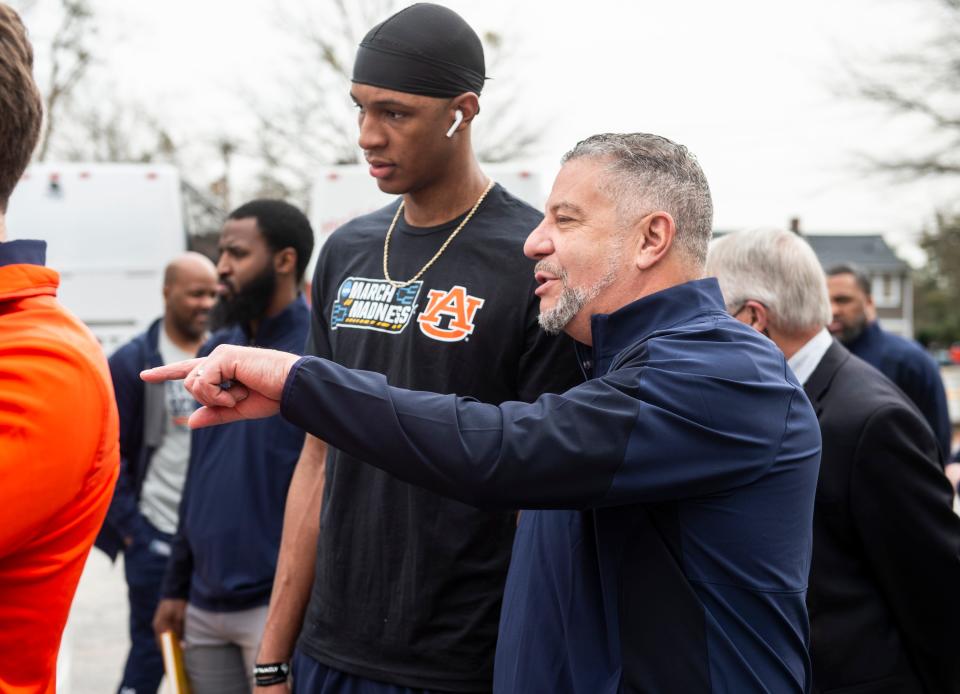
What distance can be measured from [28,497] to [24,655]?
0.32 metres

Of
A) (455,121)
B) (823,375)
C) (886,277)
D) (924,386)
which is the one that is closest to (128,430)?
(455,121)

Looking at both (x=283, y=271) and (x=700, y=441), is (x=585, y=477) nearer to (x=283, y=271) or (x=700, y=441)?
(x=700, y=441)

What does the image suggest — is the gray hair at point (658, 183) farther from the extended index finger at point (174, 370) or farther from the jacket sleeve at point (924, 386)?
the jacket sleeve at point (924, 386)

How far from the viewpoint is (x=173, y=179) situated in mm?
11453

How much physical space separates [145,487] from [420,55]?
340 cm

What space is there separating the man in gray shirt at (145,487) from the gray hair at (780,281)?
2.95 m

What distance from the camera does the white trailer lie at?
36.1ft

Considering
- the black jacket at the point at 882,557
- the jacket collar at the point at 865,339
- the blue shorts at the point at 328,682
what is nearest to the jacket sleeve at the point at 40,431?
the blue shorts at the point at 328,682

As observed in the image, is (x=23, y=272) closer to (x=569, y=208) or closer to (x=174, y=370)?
(x=174, y=370)

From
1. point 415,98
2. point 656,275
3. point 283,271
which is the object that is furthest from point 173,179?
point 656,275

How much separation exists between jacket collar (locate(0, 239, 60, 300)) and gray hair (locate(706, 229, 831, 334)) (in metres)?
2.01

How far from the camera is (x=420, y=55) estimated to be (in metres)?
2.45

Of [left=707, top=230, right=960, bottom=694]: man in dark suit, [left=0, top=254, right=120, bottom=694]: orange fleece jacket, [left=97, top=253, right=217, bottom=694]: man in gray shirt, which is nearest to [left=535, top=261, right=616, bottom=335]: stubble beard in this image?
[left=0, top=254, right=120, bottom=694]: orange fleece jacket

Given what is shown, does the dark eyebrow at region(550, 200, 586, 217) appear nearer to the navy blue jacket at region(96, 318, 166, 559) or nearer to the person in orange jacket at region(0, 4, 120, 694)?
the person in orange jacket at region(0, 4, 120, 694)
